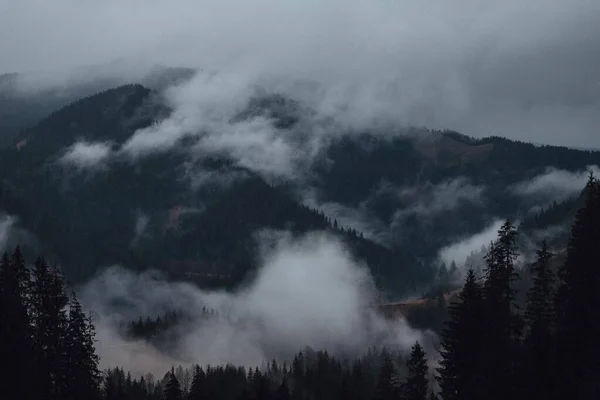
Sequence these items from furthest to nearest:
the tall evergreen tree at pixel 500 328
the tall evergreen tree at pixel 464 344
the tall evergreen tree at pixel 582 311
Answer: the tall evergreen tree at pixel 464 344
the tall evergreen tree at pixel 500 328
the tall evergreen tree at pixel 582 311

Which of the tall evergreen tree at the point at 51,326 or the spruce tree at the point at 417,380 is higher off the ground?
the tall evergreen tree at the point at 51,326

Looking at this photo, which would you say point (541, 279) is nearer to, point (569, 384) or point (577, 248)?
point (577, 248)

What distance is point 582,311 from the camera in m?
60.8

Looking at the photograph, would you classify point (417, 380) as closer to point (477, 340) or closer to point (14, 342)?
point (477, 340)

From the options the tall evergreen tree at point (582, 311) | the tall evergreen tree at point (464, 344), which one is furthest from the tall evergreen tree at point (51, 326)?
the tall evergreen tree at point (582, 311)

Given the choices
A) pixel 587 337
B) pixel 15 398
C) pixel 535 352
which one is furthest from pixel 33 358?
pixel 587 337

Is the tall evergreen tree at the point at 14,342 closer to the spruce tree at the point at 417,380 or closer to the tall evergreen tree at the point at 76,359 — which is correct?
the tall evergreen tree at the point at 76,359

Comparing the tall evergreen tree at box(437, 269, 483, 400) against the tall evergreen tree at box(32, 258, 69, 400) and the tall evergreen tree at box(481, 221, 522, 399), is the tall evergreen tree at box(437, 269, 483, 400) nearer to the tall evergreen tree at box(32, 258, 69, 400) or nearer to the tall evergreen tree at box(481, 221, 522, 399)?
the tall evergreen tree at box(481, 221, 522, 399)

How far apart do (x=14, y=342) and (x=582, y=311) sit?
1767 inches

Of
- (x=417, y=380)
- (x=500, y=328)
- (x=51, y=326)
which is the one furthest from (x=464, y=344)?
(x=51, y=326)

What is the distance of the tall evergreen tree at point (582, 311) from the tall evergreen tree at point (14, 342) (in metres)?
38.2

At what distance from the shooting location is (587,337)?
187 ft

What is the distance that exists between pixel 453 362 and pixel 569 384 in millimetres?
15691

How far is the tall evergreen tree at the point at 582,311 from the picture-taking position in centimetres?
5031
